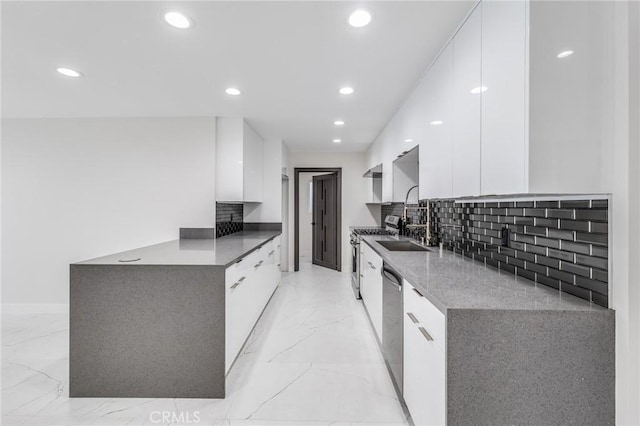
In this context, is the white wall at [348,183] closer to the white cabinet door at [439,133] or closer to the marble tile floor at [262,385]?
the marble tile floor at [262,385]

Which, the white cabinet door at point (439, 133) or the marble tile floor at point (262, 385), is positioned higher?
the white cabinet door at point (439, 133)

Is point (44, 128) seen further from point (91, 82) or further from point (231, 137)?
point (231, 137)

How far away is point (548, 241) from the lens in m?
1.40

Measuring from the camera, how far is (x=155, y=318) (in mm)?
1889

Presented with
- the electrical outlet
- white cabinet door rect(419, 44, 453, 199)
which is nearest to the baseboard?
white cabinet door rect(419, 44, 453, 199)

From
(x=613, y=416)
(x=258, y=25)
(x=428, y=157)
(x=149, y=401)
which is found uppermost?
(x=258, y=25)

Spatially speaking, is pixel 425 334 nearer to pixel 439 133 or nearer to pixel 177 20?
pixel 439 133

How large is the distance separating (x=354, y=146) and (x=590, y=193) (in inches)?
166

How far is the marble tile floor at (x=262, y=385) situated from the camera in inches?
67.0

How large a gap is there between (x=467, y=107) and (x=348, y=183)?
13.3 feet

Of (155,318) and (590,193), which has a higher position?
(590,193)

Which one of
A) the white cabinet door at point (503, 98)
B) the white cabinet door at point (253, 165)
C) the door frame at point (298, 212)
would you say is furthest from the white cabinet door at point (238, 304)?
the door frame at point (298, 212)

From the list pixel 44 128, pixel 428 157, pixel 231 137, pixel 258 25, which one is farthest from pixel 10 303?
pixel 428 157

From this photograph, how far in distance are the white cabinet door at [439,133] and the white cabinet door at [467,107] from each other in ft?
0.24
